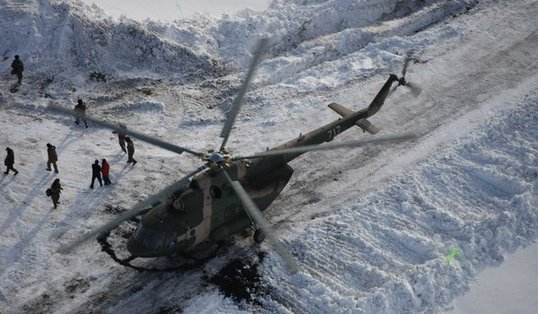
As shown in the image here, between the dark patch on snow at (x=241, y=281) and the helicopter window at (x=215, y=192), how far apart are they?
217cm

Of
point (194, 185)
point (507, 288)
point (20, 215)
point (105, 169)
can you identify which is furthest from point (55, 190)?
point (507, 288)

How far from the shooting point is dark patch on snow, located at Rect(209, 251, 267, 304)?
51.6 feet

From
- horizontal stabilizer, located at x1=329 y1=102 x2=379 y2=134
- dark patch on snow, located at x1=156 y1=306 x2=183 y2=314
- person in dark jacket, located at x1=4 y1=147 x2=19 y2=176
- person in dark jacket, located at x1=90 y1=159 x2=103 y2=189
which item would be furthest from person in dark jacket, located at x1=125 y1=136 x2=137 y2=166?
horizontal stabilizer, located at x1=329 y1=102 x2=379 y2=134

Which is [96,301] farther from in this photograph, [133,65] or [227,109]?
[133,65]

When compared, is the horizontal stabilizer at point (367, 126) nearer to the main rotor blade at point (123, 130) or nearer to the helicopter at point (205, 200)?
the helicopter at point (205, 200)

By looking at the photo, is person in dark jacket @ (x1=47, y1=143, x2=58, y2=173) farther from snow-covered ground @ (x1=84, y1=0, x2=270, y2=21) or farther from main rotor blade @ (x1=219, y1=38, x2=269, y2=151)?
snow-covered ground @ (x1=84, y1=0, x2=270, y2=21)

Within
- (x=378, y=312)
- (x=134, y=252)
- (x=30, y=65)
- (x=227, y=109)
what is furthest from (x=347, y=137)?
(x=30, y=65)

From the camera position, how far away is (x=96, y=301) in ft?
50.7

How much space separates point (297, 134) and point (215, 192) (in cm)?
686

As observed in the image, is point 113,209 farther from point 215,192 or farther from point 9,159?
point 215,192

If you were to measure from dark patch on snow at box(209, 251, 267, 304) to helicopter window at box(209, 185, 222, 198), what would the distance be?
7.11 feet

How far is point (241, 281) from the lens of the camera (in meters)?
16.1

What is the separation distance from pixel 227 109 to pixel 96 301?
10163mm

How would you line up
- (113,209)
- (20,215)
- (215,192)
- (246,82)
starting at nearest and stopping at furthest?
(246,82) < (215,192) < (20,215) < (113,209)
